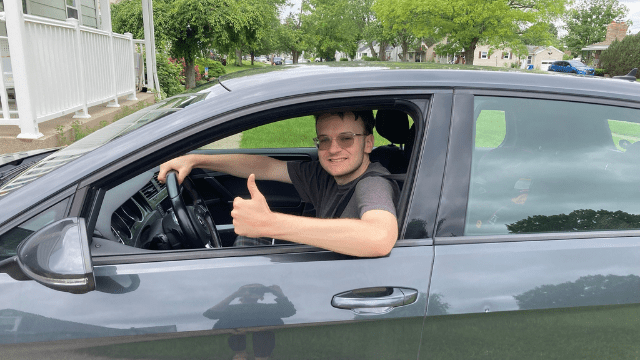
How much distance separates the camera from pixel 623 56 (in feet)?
154

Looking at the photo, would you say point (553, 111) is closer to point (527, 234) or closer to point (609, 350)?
point (527, 234)

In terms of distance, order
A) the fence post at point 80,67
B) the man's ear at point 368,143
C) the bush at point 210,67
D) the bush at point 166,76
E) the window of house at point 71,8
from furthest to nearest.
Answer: the bush at point 210,67 < the bush at point 166,76 < the window of house at point 71,8 < the fence post at point 80,67 < the man's ear at point 368,143

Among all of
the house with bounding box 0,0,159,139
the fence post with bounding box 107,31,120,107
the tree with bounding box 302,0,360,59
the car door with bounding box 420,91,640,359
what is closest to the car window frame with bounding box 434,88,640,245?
the car door with bounding box 420,91,640,359

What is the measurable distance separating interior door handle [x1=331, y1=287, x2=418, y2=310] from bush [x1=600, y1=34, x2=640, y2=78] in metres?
52.5

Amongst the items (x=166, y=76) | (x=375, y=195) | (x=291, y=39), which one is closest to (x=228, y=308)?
(x=375, y=195)

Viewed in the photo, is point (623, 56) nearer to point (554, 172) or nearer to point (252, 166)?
point (252, 166)

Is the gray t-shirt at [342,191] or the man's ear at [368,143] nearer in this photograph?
the gray t-shirt at [342,191]

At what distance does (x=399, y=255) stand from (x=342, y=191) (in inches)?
24.4

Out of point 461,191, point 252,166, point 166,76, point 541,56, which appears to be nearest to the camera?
point 461,191

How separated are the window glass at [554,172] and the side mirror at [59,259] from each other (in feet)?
3.83

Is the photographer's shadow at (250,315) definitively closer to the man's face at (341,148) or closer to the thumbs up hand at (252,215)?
the thumbs up hand at (252,215)

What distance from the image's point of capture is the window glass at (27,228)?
4.45 feet

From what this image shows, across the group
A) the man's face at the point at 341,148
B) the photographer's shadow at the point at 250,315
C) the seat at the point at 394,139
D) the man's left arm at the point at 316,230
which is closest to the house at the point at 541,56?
the seat at the point at 394,139

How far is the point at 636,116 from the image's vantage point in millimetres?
1592
